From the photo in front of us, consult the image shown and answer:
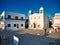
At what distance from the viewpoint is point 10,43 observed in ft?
6.72

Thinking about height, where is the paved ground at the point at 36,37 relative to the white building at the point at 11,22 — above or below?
below

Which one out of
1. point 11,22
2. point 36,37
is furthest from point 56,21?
point 11,22

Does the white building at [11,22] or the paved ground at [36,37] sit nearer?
the paved ground at [36,37]

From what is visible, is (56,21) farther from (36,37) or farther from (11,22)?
(11,22)

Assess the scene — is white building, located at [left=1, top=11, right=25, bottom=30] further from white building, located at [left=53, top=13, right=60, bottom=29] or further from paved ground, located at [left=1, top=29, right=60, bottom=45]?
white building, located at [left=53, top=13, right=60, bottom=29]

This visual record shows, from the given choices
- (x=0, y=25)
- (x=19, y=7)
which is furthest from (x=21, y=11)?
(x=0, y=25)

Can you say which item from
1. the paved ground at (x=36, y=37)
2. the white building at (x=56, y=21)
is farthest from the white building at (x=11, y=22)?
the white building at (x=56, y=21)

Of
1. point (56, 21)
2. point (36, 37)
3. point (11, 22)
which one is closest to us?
point (56, 21)

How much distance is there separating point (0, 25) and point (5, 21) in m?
0.14

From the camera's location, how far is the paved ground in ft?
6.93

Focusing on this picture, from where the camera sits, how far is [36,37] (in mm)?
2385

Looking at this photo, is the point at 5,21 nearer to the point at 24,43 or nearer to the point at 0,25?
the point at 0,25

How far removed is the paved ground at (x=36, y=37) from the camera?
83.2 inches

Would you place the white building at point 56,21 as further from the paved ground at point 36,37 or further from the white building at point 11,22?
the white building at point 11,22
